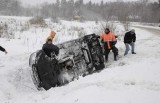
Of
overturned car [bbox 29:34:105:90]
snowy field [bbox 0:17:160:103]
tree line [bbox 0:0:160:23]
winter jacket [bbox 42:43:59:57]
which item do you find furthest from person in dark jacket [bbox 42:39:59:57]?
tree line [bbox 0:0:160:23]

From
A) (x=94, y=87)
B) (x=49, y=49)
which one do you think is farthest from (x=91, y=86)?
(x=49, y=49)

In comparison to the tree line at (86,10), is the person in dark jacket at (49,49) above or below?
below

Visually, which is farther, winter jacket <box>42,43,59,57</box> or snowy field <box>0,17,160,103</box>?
winter jacket <box>42,43,59,57</box>

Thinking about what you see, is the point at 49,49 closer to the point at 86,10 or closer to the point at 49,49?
the point at 49,49

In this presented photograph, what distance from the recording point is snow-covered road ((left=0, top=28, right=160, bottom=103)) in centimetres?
647

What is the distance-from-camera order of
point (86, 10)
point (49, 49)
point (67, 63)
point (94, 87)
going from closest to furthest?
point (94, 87), point (49, 49), point (67, 63), point (86, 10)

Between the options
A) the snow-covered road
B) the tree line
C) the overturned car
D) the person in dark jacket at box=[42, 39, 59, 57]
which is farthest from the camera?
the tree line

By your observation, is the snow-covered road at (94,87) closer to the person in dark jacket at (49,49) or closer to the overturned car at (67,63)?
the overturned car at (67,63)

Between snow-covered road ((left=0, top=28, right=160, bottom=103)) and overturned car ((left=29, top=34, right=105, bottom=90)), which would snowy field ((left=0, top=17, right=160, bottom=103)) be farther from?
overturned car ((left=29, top=34, right=105, bottom=90))

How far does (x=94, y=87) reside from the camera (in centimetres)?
711

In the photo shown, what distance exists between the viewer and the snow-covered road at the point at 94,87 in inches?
255

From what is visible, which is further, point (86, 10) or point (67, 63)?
point (86, 10)

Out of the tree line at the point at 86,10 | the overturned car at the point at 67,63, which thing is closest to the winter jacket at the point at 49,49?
the overturned car at the point at 67,63

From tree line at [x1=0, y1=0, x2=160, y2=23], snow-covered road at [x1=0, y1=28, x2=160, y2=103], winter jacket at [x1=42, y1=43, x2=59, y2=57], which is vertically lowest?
snow-covered road at [x1=0, y1=28, x2=160, y2=103]
